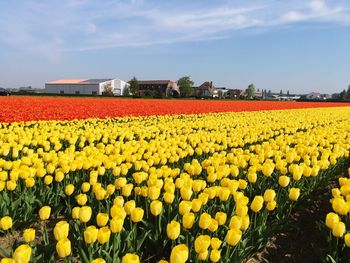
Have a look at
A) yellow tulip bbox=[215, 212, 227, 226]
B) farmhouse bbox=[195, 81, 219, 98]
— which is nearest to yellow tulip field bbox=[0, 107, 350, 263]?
yellow tulip bbox=[215, 212, 227, 226]

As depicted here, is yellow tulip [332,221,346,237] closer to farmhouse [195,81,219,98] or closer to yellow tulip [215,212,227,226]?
yellow tulip [215,212,227,226]

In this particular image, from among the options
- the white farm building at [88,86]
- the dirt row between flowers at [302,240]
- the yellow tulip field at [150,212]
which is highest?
the white farm building at [88,86]

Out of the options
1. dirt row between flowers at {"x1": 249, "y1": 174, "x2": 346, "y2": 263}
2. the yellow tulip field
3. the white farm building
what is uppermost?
the white farm building

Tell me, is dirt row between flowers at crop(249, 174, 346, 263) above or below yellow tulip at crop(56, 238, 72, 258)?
below

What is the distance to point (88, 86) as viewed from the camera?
107 metres

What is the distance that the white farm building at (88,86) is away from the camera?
341 ft

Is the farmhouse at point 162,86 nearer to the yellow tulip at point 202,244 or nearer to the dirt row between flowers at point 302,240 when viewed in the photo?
the dirt row between flowers at point 302,240

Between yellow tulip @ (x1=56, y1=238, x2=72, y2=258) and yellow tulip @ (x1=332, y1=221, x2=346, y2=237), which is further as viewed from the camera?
yellow tulip @ (x1=332, y1=221, x2=346, y2=237)

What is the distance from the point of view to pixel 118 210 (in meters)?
2.74

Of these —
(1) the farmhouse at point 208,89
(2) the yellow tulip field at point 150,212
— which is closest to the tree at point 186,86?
(1) the farmhouse at point 208,89

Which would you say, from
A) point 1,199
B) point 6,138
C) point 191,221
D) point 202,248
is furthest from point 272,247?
point 6,138

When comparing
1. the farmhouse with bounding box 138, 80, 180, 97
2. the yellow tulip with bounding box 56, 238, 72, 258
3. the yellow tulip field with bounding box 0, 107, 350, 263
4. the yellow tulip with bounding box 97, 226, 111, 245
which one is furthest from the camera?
the farmhouse with bounding box 138, 80, 180, 97

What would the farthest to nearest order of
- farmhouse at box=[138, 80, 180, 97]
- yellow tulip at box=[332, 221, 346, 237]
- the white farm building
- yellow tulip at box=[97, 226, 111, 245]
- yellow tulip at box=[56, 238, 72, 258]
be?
farmhouse at box=[138, 80, 180, 97]
the white farm building
yellow tulip at box=[332, 221, 346, 237]
yellow tulip at box=[97, 226, 111, 245]
yellow tulip at box=[56, 238, 72, 258]

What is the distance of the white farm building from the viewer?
104m
